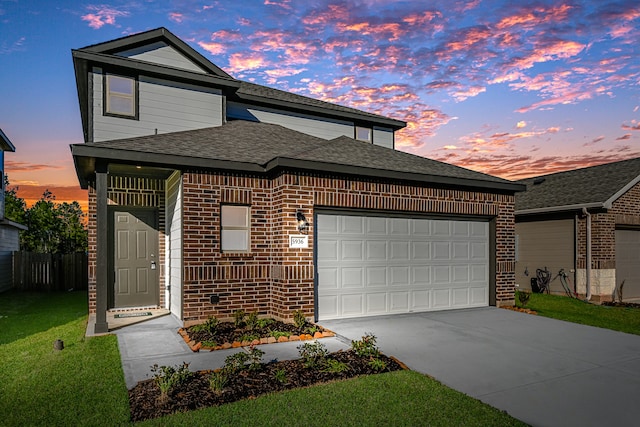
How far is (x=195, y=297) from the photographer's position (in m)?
8.40

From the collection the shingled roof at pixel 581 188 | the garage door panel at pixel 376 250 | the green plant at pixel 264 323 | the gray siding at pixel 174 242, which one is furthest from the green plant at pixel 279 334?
the shingled roof at pixel 581 188

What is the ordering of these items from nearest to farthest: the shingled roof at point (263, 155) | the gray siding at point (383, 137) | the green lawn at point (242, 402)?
the green lawn at point (242, 402), the shingled roof at point (263, 155), the gray siding at point (383, 137)

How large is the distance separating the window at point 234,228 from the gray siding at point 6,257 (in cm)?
1300

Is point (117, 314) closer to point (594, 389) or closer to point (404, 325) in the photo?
point (404, 325)

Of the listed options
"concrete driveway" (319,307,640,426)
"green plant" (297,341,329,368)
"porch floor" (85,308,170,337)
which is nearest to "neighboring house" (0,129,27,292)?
"porch floor" (85,308,170,337)

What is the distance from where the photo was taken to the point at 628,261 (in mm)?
15000

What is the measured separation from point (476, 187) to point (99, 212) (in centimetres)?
866

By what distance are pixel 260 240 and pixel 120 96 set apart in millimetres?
5046

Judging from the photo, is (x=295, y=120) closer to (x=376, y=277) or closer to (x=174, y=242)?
(x=174, y=242)

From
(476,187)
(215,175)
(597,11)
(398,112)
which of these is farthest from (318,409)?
(398,112)

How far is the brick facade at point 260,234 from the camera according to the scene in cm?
847

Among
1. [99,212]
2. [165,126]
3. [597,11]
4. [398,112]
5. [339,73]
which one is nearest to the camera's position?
[99,212]

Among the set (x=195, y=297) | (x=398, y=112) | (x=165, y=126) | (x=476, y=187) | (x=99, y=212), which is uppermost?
(x=398, y=112)

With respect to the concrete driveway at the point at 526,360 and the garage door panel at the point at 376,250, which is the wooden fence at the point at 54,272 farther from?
the concrete driveway at the point at 526,360
